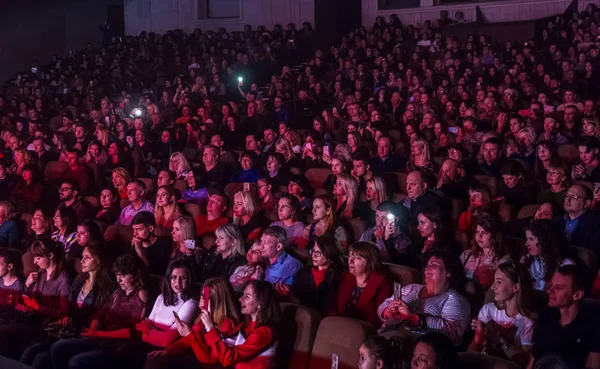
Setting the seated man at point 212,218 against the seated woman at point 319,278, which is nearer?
the seated woman at point 319,278

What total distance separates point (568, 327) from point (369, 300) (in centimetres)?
102

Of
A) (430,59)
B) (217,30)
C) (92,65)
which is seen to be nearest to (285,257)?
(430,59)

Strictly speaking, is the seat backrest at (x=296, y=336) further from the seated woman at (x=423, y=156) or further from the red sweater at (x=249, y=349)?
the seated woman at (x=423, y=156)

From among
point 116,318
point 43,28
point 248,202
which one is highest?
point 43,28

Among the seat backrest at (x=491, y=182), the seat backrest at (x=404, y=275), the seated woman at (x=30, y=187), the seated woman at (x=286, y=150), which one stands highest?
the seated woman at (x=286, y=150)

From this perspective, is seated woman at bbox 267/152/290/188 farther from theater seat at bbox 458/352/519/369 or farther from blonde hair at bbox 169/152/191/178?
theater seat at bbox 458/352/519/369

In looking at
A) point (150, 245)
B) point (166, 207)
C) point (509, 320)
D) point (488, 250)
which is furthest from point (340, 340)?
point (166, 207)

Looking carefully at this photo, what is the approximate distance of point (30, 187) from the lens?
6836 millimetres

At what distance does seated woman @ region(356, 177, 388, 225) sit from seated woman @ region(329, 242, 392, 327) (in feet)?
4.83

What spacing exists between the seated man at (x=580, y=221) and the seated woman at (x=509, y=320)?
4.05ft

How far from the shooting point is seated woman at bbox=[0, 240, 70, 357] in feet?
14.3

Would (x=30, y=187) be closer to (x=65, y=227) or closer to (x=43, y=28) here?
(x=65, y=227)

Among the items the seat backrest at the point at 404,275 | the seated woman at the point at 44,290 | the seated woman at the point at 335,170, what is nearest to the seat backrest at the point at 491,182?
the seated woman at the point at 335,170

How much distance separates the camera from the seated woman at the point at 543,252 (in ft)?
12.9
